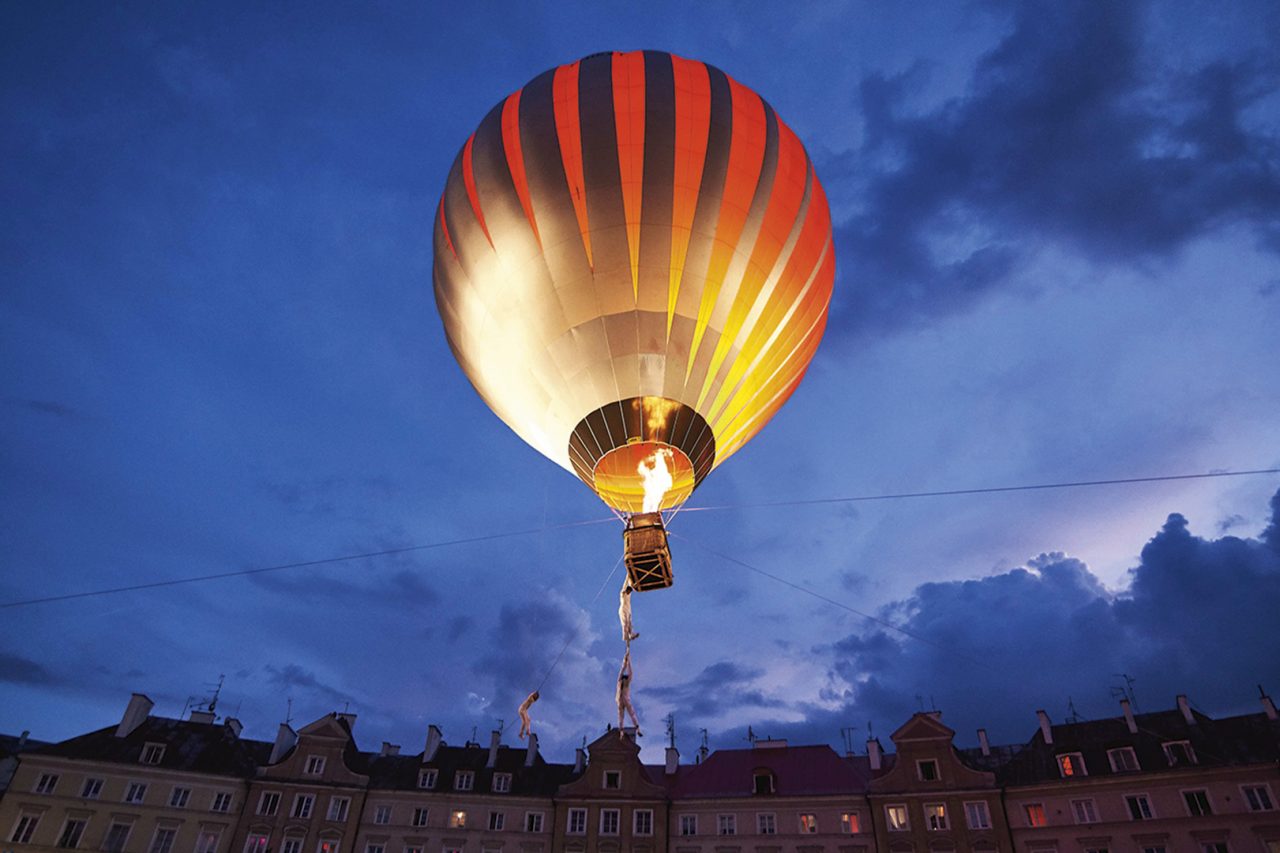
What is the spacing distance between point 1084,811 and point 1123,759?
2708 mm

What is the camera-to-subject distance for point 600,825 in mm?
34500

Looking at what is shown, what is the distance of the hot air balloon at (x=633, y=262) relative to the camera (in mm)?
15773

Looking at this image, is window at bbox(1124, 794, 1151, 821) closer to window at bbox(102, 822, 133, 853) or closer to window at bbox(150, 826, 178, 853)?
window at bbox(150, 826, 178, 853)

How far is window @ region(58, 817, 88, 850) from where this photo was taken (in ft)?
105

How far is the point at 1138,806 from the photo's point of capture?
29.3 meters

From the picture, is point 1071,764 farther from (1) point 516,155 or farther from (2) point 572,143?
(1) point 516,155

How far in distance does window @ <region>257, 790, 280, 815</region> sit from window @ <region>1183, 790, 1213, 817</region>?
37378 millimetres

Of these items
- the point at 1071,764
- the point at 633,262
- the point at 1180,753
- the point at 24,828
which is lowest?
the point at 24,828

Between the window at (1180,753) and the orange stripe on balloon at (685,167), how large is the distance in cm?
2855

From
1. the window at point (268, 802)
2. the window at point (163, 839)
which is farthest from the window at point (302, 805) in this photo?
the window at point (163, 839)

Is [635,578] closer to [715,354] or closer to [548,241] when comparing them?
[715,354]

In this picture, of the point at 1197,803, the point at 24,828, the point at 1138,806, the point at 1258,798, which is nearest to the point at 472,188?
the point at 1138,806

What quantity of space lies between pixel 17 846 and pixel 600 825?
24.0 metres

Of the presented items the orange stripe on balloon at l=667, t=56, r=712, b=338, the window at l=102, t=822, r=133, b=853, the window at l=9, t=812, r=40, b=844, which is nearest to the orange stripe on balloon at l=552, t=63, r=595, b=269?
the orange stripe on balloon at l=667, t=56, r=712, b=338
